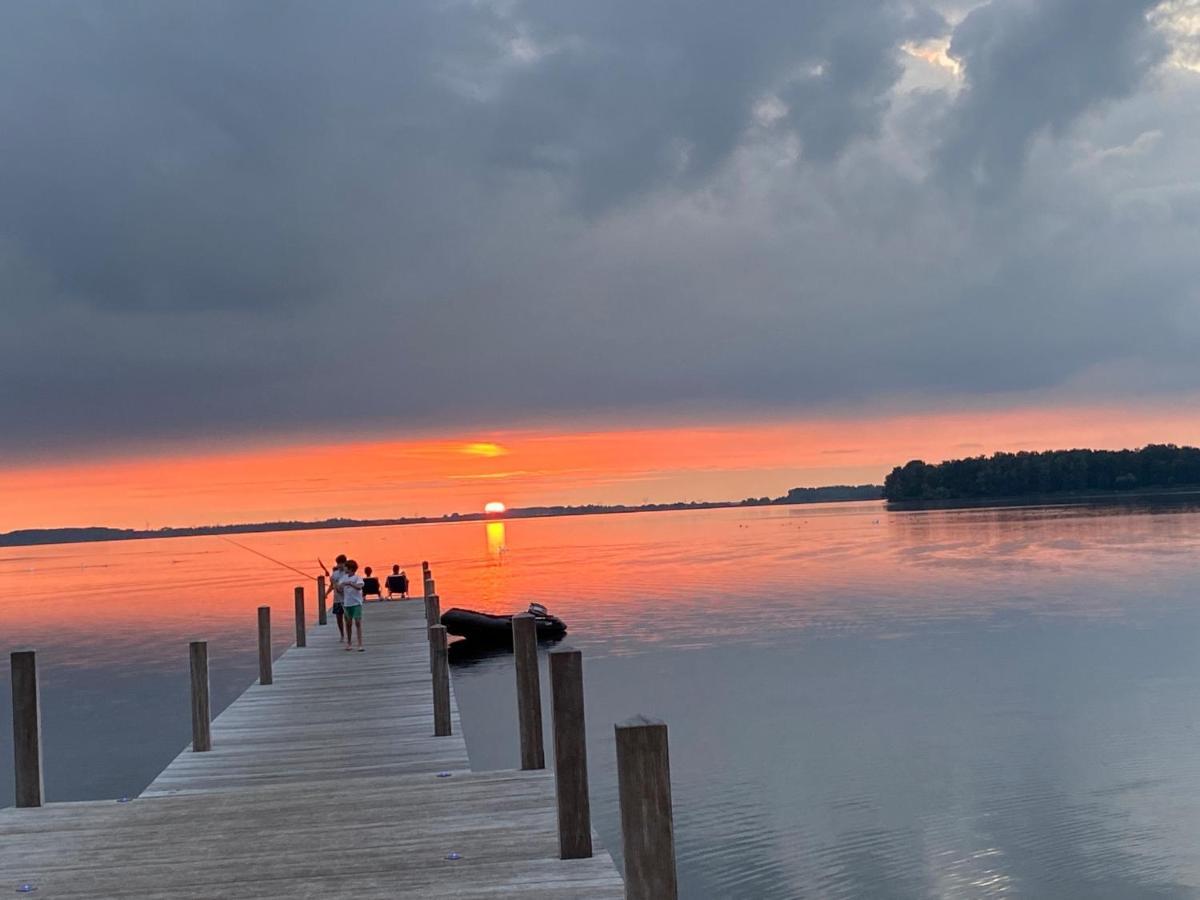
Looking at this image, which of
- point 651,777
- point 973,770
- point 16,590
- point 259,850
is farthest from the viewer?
point 16,590

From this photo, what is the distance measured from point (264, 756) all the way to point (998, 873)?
1077cm

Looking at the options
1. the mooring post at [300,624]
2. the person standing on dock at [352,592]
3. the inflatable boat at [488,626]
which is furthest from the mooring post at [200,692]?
the inflatable boat at [488,626]

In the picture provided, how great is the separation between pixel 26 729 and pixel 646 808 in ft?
23.6

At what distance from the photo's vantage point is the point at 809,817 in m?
18.4

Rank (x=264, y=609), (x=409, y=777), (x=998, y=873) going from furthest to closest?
(x=264, y=609) < (x=998, y=873) < (x=409, y=777)

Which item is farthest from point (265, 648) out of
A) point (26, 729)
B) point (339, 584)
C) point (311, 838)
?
point (311, 838)

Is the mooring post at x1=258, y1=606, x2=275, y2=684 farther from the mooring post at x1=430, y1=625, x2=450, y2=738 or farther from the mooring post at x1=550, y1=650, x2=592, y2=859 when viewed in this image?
the mooring post at x1=550, y1=650, x2=592, y2=859

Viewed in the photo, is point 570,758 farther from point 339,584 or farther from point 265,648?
point 339,584

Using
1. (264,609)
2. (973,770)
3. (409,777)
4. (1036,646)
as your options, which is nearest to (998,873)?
(973,770)

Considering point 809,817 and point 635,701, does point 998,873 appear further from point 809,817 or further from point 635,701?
point 635,701

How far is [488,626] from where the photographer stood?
42.7 metres

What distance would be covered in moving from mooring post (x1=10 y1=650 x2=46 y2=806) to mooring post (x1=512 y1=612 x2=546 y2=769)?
4.50 metres

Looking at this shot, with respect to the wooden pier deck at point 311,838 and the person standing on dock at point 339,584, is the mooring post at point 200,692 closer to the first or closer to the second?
Result: the wooden pier deck at point 311,838

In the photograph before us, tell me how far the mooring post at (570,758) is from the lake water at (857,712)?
26.5ft
